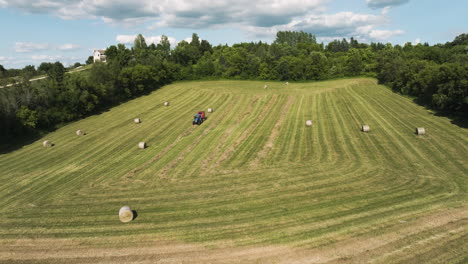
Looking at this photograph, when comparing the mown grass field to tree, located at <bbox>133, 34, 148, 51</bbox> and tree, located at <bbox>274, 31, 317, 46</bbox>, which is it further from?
tree, located at <bbox>274, 31, 317, 46</bbox>

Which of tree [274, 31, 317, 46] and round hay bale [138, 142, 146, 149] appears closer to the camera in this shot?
round hay bale [138, 142, 146, 149]

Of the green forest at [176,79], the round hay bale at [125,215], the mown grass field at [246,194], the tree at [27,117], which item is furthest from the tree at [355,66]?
the tree at [27,117]

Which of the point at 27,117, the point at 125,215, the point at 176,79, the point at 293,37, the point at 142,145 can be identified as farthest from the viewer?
the point at 293,37

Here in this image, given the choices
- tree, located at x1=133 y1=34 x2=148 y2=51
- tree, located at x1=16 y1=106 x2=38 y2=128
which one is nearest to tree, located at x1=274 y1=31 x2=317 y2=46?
tree, located at x1=133 y1=34 x2=148 y2=51

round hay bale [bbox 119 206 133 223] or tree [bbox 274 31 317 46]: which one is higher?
tree [bbox 274 31 317 46]

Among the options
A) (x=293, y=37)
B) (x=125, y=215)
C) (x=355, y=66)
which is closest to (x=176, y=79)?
(x=355, y=66)

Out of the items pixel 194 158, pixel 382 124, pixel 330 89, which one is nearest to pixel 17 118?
pixel 194 158

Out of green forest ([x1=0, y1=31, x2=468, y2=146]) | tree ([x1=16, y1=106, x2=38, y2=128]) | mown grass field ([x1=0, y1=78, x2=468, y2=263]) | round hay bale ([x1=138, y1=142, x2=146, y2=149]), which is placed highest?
green forest ([x1=0, y1=31, x2=468, y2=146])

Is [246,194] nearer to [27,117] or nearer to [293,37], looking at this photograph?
[27,117]

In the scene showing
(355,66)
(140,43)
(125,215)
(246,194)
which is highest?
(140,43)
